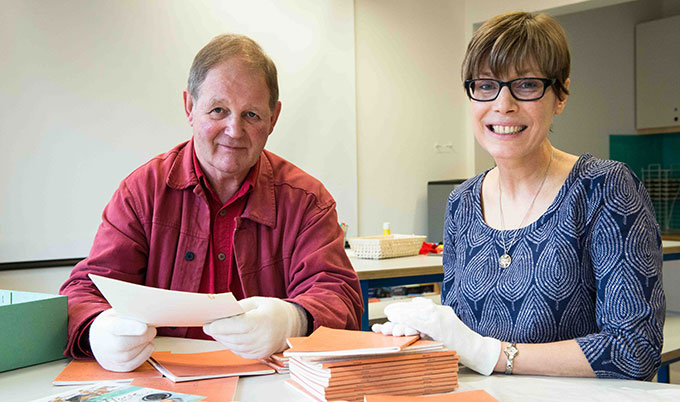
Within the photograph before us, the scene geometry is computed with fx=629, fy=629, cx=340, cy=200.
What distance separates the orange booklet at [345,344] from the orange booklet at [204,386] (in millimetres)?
134

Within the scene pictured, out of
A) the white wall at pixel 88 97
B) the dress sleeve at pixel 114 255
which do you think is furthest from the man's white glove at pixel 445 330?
the white wall at pixel 88 97

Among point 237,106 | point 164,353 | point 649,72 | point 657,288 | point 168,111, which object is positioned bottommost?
point 164,353

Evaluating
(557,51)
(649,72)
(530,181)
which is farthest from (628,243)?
(649,72)

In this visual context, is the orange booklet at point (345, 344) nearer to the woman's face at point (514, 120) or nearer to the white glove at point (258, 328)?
the white glove at point (258, 328)

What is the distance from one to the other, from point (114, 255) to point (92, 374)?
39cm

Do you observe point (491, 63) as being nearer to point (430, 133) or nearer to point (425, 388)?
point (425, 388)

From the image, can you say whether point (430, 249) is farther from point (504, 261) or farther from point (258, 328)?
point (258, 328)

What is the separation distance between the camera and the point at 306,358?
3.47 ft

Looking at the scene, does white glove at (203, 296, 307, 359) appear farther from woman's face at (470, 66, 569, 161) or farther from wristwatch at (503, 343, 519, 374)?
woman's face at (470, 66, 569, 161)

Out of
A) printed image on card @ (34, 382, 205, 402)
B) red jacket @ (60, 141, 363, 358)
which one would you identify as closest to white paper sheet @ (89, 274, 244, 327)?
printed image on card @ (34, 382, 205, 402)

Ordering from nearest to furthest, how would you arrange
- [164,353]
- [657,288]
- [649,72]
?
1. [657,288]
2. [164,353]
3. [649,72]

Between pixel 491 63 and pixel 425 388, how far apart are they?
740 mm

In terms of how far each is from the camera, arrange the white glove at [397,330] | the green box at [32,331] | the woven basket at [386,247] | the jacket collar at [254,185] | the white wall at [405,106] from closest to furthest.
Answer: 1. the white glove at [397,330]
2. the green box at [32,331]
3. the jacket collar at [254,185]
4. the woven basket at [386,247]
5. the white wall at [405,106]

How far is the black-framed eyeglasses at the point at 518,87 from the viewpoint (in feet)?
4.63
